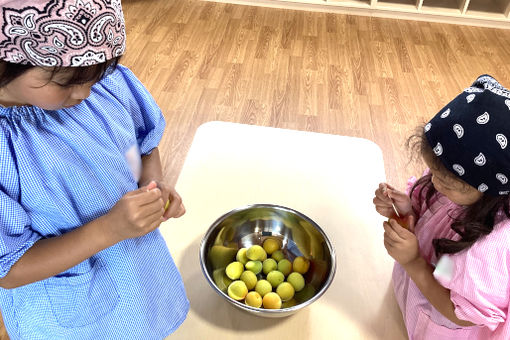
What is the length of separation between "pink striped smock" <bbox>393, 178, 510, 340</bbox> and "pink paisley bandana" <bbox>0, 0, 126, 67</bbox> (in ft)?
2.18

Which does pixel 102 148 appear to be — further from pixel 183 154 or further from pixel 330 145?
pixel 183 154

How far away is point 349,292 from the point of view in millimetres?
847

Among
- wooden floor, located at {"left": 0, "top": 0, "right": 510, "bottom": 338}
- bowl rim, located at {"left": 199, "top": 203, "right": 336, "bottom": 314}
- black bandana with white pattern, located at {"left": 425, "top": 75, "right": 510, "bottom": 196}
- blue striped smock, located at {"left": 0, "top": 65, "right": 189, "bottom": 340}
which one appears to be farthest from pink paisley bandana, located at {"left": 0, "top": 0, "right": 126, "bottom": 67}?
wooden floor, located at {"left": 0, "top": 0, "right": 510, "bottom": 338}

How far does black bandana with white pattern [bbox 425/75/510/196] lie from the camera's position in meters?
0.62

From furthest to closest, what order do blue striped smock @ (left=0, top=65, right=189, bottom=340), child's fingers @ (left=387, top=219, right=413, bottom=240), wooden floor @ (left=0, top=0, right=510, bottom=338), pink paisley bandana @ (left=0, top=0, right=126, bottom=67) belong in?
wooden floor @ (left=0, top=0, right=510, bottom=338) → child's fingers @ (left=387, top=219, right=413, bottom=240) → blue striped smock @ (left=0, top=65, right=189, bottom=340) → pink paisley bandana @ (left=0, top=0, right=126, bottom=67)

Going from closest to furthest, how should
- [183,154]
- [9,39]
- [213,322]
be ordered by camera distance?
[9,39]
[213,322]
[183,154]

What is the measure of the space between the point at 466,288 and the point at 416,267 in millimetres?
114

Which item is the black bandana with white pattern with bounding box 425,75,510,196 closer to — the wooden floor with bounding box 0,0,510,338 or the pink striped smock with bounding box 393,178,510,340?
the pink striped smock with bounding box 393,178,510,340

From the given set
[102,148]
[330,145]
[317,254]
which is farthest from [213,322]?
[330,145]

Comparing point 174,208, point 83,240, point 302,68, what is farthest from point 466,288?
point 302,68

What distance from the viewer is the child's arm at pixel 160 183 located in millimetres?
739

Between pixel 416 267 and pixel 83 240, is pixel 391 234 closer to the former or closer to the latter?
pixel 416 267

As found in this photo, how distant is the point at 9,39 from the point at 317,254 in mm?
674

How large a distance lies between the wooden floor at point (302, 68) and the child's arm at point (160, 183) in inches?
40.9
